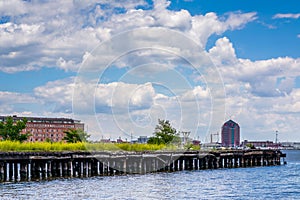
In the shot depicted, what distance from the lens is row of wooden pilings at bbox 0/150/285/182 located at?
186ft

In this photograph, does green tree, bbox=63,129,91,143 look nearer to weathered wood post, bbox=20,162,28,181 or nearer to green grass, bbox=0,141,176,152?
green grass, bbox=0,141,176,152

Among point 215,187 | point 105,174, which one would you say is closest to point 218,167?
point 105,174

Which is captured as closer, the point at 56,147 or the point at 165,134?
the point at 56,147

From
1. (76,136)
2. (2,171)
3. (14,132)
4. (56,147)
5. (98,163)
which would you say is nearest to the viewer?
(2,171)

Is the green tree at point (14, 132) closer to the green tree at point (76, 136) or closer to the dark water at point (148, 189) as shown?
the green tree at point (76, 136)

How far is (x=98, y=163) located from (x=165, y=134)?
40.6 meters

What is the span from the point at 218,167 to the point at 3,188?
50.4m

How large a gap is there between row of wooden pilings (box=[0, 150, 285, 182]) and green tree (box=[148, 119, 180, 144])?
13.6 metres

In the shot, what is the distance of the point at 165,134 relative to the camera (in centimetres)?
10638

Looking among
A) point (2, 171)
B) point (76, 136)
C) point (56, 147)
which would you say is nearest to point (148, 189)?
point (2, 171)

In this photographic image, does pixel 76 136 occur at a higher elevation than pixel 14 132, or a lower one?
lower

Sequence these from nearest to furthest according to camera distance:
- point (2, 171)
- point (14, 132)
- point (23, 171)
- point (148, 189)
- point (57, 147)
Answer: point (148, 189) < point (2, 171) < point (23, 171) < point (57, 147) < point (14, 132)

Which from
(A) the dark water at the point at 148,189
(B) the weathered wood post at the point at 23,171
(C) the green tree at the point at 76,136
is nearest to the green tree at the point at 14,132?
(C) the green tree at the point at 76,136

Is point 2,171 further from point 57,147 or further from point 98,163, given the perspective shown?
point 57,147
